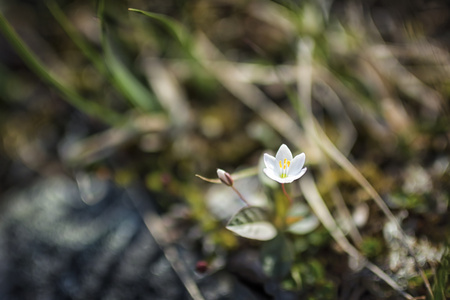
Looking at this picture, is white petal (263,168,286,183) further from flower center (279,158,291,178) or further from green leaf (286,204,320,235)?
green leaf (286,204,320,235)

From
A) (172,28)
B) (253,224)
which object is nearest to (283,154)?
(253,224)

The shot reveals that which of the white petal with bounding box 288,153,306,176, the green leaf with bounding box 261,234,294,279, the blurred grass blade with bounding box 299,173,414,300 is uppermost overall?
the white petal with bounding box 288,153,306,176

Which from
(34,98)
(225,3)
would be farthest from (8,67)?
(225,3)

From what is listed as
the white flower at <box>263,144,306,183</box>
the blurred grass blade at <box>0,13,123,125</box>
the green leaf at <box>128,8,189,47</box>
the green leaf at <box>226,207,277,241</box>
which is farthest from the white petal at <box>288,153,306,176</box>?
the blurred grass blade at <box>0,13,123,125</box>

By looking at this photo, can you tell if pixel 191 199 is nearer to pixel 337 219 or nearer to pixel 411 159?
pixel 337 219

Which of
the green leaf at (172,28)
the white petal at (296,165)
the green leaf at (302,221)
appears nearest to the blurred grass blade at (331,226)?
the green leaf at (302,221)
